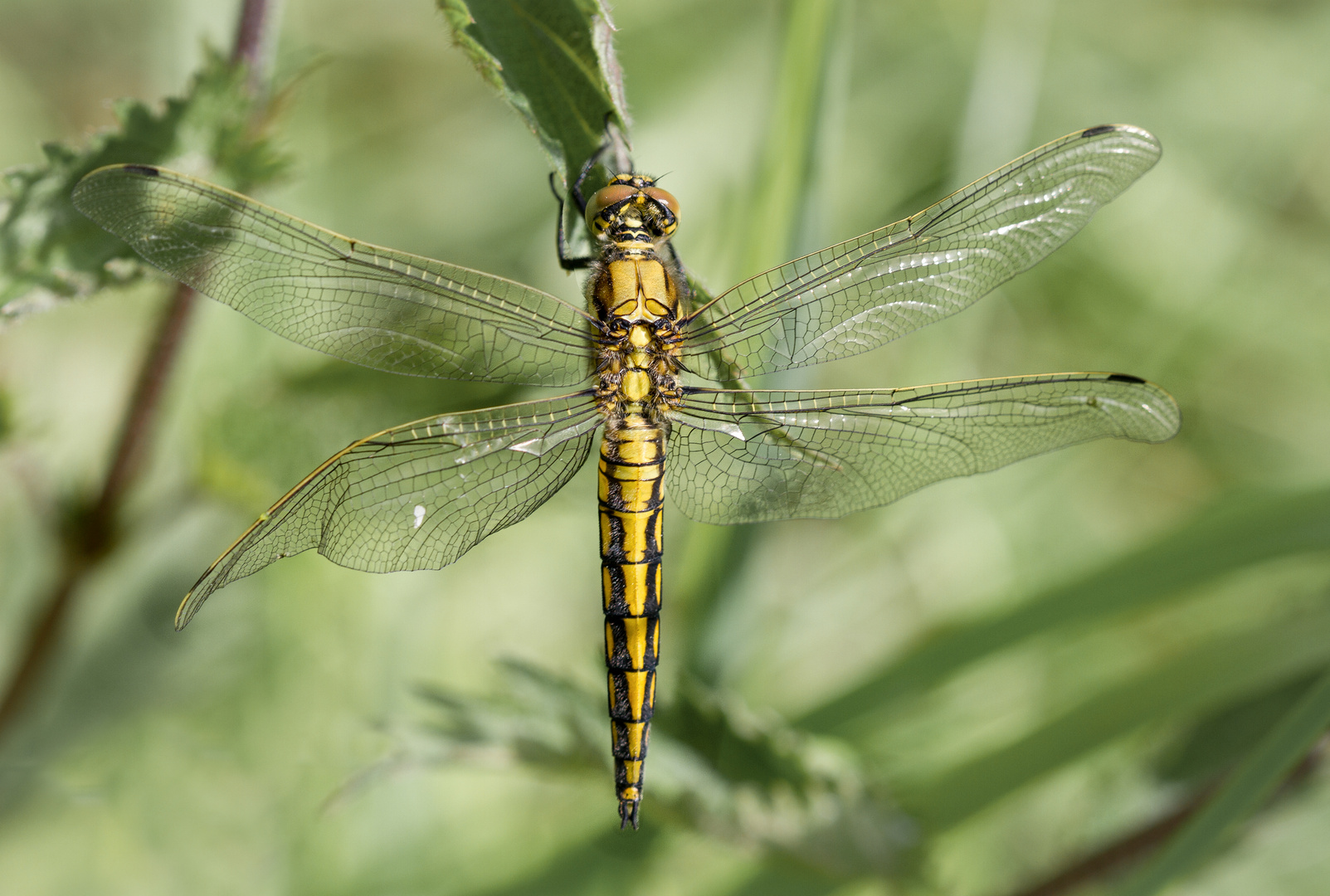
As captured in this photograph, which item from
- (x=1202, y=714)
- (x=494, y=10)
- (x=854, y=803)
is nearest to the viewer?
(x=494, y=10)

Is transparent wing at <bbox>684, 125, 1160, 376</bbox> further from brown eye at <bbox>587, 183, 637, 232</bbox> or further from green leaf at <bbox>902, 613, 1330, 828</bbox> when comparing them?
green leaf at <bbox>902, 613, 1330, 828</bbox>

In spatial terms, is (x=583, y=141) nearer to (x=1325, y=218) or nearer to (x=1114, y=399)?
(x=1114, y=399)

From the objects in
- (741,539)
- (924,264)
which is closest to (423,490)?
(741,539)

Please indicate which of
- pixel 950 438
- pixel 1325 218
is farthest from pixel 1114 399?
pixel 1325 218

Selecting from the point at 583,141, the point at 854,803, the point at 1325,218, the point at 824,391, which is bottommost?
the point at 854,803

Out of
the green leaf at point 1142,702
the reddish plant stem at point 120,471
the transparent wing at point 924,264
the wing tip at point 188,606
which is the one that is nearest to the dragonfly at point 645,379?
the transparent wing at point 924,264

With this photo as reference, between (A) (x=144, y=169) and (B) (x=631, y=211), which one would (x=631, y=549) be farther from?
(A) (x=144, y=169)

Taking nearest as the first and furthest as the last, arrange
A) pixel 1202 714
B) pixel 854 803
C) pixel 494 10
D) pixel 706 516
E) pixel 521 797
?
pixel 494 10, pixel 854 803, pixel 706 516, pixel 1202 714, pixel 521 797
